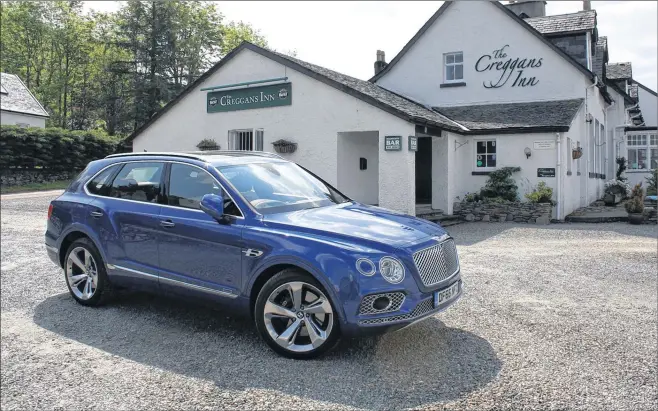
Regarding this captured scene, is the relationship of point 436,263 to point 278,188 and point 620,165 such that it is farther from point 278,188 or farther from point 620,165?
point 620,165

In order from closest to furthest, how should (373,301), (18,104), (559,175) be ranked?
(373,301) < (559,175) < (18,104)

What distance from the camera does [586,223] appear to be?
50.3 feet

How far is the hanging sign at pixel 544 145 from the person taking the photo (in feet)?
51.6

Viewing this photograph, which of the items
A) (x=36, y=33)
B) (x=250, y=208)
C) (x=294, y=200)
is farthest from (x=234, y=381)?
(x=36, y=33)

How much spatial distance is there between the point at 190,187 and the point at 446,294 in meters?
2.72

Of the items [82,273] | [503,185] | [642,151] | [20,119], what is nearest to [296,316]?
[82,273]

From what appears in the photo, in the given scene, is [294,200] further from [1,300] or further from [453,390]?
[1,300]

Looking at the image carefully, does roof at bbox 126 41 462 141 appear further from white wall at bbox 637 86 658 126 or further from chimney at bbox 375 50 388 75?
white wall at bbox 637 86 658 126

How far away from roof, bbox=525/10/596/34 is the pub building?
0.07m

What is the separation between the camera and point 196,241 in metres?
4.90

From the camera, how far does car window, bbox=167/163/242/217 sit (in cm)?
508

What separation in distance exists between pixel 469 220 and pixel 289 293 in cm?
1280

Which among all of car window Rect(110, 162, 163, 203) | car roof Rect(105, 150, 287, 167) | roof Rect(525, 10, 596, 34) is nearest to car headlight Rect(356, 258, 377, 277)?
car roof Rect(105, 150, 287, 167)

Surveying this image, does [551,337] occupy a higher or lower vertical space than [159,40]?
lower
